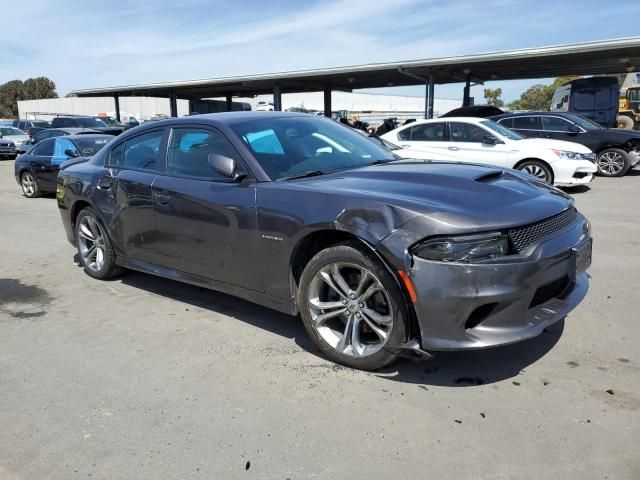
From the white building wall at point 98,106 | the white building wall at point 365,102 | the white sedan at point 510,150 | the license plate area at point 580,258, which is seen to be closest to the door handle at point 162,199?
the license plate area at point 580,258

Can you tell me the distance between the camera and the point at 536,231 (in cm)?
307

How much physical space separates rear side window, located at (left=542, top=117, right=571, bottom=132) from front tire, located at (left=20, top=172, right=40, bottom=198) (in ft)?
40.5

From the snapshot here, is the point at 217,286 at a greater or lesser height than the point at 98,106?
lesser

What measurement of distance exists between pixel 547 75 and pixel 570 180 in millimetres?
19189

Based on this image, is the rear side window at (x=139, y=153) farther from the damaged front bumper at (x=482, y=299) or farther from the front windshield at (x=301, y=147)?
the damaged front bumper at (x=482, y=299)

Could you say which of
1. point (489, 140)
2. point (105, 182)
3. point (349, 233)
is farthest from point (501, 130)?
point (349, 233)

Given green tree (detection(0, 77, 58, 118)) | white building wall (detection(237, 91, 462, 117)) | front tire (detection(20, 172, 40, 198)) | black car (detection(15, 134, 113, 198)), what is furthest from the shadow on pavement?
green tree (detection(0, 77, 58, 118))

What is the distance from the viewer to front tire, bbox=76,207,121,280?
17.2 ft

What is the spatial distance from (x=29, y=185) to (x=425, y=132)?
9091 mm

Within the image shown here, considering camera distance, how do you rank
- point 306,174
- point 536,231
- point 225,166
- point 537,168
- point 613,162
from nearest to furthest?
1. point 536,231
2. point 225,166
3. point 306,174
4. point 537,168
5. point 613,162

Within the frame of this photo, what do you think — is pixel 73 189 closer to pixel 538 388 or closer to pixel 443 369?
pixel 443 369

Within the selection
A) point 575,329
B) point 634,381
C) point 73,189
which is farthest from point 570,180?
point 73,189

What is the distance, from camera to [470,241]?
9.44 ft

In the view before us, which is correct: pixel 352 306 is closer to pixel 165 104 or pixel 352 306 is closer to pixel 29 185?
pixel 29 185
